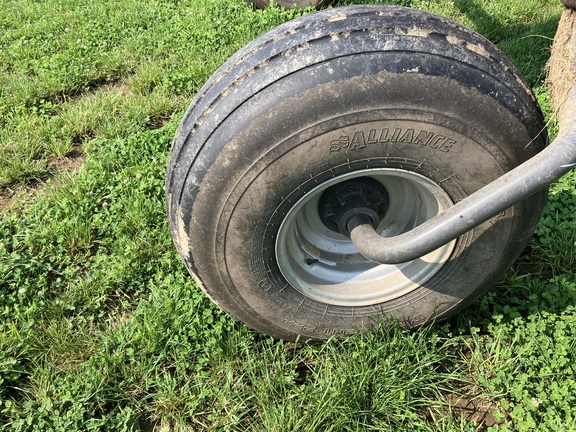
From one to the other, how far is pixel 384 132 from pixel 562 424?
1.36m

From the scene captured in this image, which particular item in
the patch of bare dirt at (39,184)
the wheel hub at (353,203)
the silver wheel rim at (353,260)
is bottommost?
the patch of bare dirt at (39,184)

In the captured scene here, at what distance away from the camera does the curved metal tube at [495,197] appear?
1498mm

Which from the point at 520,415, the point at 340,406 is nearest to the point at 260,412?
the point at 340,406

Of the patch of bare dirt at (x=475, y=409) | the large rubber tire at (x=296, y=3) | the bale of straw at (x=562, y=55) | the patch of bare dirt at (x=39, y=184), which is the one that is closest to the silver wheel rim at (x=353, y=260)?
the patch of bare dirt at (x=475, y=409)

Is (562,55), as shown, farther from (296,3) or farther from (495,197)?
(296,3)

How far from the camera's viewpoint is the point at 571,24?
10.5 feet

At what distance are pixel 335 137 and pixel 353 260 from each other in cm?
80

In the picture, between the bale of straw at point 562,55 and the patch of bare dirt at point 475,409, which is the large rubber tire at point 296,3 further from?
the patch of bare dirt at point 475,409

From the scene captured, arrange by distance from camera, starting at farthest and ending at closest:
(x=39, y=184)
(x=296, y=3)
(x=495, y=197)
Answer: (x=296, y=3) → (x=39, y=184) → (x=495, y=197)

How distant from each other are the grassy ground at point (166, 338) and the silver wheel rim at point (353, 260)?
0.21 meters

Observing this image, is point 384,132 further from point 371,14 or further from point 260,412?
point 260,412

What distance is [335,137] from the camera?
1631 millimetres

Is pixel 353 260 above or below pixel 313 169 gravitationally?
below

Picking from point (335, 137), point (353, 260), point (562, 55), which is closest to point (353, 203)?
point (353, 260)
